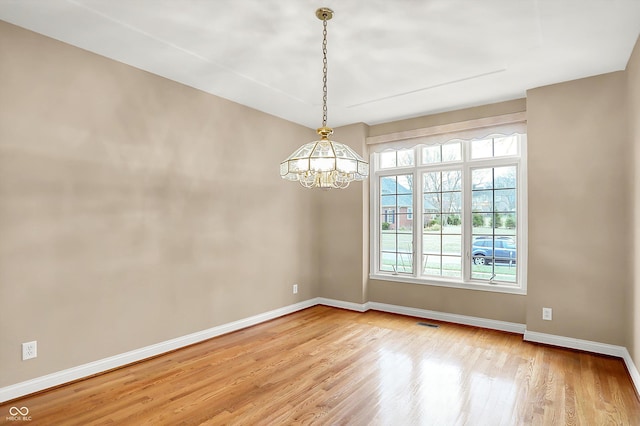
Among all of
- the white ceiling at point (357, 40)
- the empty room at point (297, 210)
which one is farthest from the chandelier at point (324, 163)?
the white ceiling at point (357, 40)

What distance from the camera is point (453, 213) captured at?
4.75 meters

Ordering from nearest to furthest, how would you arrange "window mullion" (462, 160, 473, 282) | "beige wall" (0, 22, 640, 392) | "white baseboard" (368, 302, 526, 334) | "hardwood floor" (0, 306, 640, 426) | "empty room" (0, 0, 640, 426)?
"hardwood floor" (0, 306, 640, 426) → "empty room" (0, 0, 640, 426) → "beige wall" (0, 22, 640, 392) → "white baseboard" (368, 302, 526, 334) → "window mullion" (462, 160, 473, 282)

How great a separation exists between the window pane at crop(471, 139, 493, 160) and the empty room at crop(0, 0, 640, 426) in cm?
3

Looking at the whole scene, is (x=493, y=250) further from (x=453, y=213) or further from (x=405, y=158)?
(x=405, y=158)

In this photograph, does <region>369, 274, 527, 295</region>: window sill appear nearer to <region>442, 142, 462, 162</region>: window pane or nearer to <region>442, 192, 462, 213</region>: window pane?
<region>442, 192, 462, 213</region>: window pane

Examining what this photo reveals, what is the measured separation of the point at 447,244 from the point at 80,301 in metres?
4.23

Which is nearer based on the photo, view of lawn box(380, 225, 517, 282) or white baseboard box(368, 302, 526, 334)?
white baseboard box(368, 302, 526, 334)

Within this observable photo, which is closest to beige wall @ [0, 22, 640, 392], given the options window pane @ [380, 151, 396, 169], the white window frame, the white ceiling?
the white window frame

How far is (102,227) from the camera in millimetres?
3076

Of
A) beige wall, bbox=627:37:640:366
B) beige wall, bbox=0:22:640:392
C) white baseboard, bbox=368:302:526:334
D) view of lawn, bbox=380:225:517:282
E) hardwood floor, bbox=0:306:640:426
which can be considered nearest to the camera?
hardwood floor, bbox=0:306:640:426

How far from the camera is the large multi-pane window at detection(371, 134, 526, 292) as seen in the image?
431 cm

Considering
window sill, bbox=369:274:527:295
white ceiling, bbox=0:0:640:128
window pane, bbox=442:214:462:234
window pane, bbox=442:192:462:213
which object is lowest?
window sill, bbox=369:274:527:295

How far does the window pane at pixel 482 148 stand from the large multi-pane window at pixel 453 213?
1 cm

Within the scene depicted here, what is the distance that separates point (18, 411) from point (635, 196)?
5.05 metres
